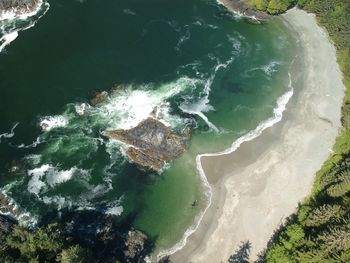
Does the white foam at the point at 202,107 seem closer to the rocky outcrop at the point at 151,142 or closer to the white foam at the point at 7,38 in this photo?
the rocky outcrop at the point at 151,142

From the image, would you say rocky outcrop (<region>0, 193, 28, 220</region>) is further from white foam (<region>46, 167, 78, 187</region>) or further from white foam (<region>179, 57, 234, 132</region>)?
white foam (<region>179, 57, 234, 132</region>)

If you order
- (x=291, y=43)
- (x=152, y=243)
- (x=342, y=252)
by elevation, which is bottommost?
(x=152, y=243)

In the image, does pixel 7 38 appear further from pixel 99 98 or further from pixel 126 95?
pixel 126 95

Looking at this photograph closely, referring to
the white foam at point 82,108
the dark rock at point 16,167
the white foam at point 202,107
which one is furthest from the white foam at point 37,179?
the white foam at point 202,107

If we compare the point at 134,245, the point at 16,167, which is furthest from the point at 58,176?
the point at 134,245

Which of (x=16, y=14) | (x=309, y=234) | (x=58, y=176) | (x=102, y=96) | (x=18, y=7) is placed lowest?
(x=58, y=176)

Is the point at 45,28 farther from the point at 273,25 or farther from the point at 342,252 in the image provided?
the point at 342,252

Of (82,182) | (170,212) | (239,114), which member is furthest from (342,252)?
(82,182)
